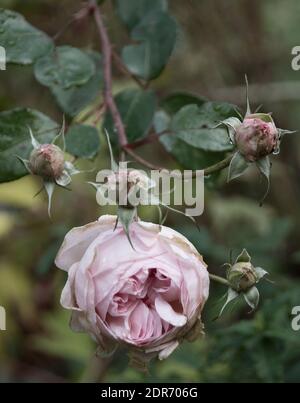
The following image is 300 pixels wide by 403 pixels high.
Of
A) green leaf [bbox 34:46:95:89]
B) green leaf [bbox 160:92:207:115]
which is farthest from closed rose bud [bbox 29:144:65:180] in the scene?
green leaf [bbox 160:92:207:115]

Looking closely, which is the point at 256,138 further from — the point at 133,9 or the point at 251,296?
the point at 133,9

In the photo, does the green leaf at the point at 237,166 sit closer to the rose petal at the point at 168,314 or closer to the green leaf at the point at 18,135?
the rose petal at the point at 168,314

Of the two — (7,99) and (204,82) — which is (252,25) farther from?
(7,99)

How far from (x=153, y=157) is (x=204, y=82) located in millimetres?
297

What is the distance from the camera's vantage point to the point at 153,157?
8.01ft

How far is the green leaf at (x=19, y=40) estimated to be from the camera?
41.4 inches

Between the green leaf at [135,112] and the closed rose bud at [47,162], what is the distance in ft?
1.07

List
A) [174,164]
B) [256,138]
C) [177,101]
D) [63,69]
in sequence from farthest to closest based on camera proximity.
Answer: [174,164] → [177,101] → [63,69] → [256,138]

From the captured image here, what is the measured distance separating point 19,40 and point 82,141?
0.54 ft

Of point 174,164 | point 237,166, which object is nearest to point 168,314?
point 237,166

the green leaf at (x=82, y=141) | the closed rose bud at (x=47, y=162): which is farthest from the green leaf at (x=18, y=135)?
the closed rose bud at (x=47, y=162)

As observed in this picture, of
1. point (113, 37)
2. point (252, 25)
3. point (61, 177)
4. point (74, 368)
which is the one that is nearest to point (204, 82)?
point (252, 25)

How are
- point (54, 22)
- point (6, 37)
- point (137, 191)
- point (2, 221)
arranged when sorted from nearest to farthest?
1. point (137, 191)
2. point (6, 37)
3. point (54, 22)
4. point (2, 221)

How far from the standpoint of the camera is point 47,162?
81 centimetres
